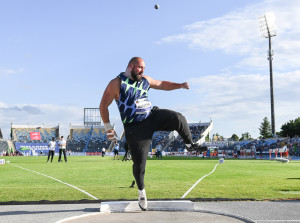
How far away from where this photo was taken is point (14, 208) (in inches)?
226

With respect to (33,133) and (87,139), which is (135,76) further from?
(33,133)

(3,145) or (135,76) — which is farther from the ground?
(135,76)

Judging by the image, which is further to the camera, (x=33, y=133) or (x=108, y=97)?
(x=33, y=133)

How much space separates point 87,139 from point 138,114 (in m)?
78.0

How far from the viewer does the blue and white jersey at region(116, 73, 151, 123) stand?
5.17 m

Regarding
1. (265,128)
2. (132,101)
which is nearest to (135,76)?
(132,101)

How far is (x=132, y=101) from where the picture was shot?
520 cm

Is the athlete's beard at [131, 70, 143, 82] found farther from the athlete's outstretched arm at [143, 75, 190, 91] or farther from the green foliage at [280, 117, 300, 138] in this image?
the green foliage at [280, 117, 300, 138]

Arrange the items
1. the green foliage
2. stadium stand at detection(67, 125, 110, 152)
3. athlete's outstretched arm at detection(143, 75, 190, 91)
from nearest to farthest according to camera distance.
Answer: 1. athlete's outstretched arm at detection(143, 75, 190, 91)
2. stadium stand at detection(67, 125, 110, 152)
3. the green foliage

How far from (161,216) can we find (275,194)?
3318mm

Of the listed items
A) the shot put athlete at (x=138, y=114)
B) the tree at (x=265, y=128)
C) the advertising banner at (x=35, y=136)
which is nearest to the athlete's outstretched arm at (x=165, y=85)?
the shot put athlete at (x=138, y=114)

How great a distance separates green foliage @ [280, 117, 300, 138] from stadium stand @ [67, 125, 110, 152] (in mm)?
43762

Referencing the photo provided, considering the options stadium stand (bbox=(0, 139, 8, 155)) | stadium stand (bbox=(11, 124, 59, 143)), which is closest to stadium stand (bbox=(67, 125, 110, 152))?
stadium stand (bbox=(11, 124, 59, 143))

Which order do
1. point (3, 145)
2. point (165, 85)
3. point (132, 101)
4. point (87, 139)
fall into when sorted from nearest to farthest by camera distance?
point (132, 101)
point (165, 85)
point (3, 145)
point (87, 139)
